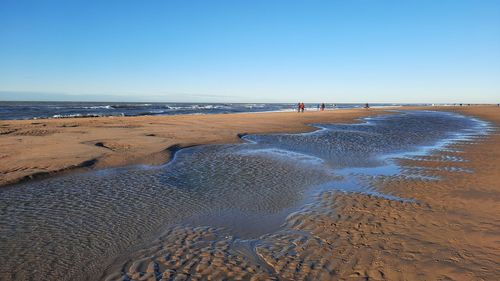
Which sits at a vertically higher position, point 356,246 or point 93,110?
point 356,246

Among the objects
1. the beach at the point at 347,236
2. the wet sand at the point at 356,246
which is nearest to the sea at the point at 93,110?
the beach at the point at 347,236

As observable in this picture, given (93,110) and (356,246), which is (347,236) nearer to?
(356,246)

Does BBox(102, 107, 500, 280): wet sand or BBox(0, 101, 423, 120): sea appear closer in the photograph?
BBox(102, 107, 500, 280): wet sand

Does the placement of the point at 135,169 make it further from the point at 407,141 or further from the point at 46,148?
the point at 407,141

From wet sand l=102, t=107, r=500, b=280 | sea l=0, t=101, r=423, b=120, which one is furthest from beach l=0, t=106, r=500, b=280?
sea l=0, t=101, r=423, b=120

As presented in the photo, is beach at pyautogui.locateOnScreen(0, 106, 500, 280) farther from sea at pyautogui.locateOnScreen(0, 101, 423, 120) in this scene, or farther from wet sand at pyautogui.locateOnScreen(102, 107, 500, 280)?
sea at pyautogui.locateOnScreen(0, 101, 423, 120)

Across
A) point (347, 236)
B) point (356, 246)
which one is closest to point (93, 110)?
point (347, 236)

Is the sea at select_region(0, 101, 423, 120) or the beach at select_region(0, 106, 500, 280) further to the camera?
the sea at select_region(0, 101, 423, 120)

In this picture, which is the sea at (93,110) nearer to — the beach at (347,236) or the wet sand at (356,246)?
the beach at (347,236)

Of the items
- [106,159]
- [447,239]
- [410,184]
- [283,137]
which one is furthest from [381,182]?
[283,137]

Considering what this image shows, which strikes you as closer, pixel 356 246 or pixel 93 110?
pixel 356 246

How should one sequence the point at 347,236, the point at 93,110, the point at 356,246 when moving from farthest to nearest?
the point at 93,110 < the point at 347,236 < the point at 356,246

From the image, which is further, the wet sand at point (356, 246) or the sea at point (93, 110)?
the sea at point (93, 110)

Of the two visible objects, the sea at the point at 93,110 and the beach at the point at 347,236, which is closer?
the beach at the point at 347,236
